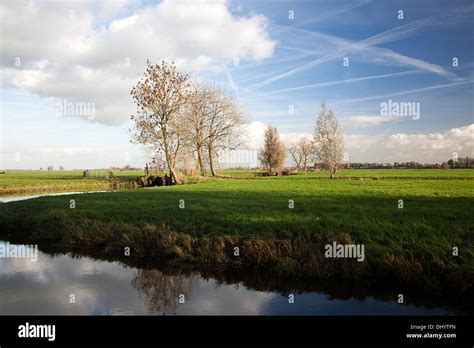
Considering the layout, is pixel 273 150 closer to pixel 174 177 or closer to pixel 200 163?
pixel 200 163

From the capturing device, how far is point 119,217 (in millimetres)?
19031

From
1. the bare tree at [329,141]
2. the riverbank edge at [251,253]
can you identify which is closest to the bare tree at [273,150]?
the bare tree at [329,141]

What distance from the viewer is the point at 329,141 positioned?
61375 millimetres

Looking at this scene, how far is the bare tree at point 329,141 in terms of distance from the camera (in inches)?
2383

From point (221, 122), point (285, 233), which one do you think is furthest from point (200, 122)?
point (285, 233)

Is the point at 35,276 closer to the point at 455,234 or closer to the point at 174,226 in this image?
the point at 174,226

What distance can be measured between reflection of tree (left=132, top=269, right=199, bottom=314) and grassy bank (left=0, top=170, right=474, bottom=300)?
4.83 ft

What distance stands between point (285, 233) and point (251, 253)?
1.77 meters

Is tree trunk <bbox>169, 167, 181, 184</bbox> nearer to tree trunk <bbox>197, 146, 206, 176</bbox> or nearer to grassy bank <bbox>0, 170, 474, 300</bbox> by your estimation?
tree trunk <bbox>197, 146, 206, 176</bbox>

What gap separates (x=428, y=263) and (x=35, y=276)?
1446 centimetres

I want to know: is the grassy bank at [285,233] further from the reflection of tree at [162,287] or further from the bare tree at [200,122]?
the bare tree at [200,122]

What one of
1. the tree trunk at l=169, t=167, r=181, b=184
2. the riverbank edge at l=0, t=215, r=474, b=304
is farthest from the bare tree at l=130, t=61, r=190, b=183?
the riverbank edge at l=0, t=215, r=474, b=304

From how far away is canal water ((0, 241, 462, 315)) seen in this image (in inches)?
393
